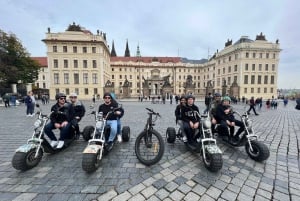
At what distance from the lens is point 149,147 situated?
3873 millimetres

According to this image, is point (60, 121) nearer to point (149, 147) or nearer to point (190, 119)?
point (149, 147)

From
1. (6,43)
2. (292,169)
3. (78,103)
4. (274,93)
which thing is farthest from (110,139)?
(274,93)

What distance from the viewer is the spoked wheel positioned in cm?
346

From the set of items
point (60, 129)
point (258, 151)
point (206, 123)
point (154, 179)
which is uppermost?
point (206, 123)

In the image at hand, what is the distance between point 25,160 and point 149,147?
2.52 metres

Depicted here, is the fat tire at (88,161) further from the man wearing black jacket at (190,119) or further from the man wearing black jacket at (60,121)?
the man wearing black jacket at (190,119)

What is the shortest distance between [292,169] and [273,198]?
1.47m

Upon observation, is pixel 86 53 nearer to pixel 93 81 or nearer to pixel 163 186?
pixel 93 81

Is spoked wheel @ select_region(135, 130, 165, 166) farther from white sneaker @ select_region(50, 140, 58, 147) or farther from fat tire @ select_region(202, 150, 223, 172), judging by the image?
white sneaker @ select_region(50, 140, 58, 147)

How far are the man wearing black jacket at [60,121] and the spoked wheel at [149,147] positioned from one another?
202 centimetres

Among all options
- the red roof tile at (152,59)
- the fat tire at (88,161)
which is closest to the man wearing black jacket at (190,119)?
the fat tire at (88,161)

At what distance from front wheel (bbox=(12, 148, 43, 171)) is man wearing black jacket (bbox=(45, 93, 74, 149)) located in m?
0.76

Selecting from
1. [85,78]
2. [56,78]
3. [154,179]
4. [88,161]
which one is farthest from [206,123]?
[56,78]

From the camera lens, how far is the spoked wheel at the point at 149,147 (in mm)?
3462
